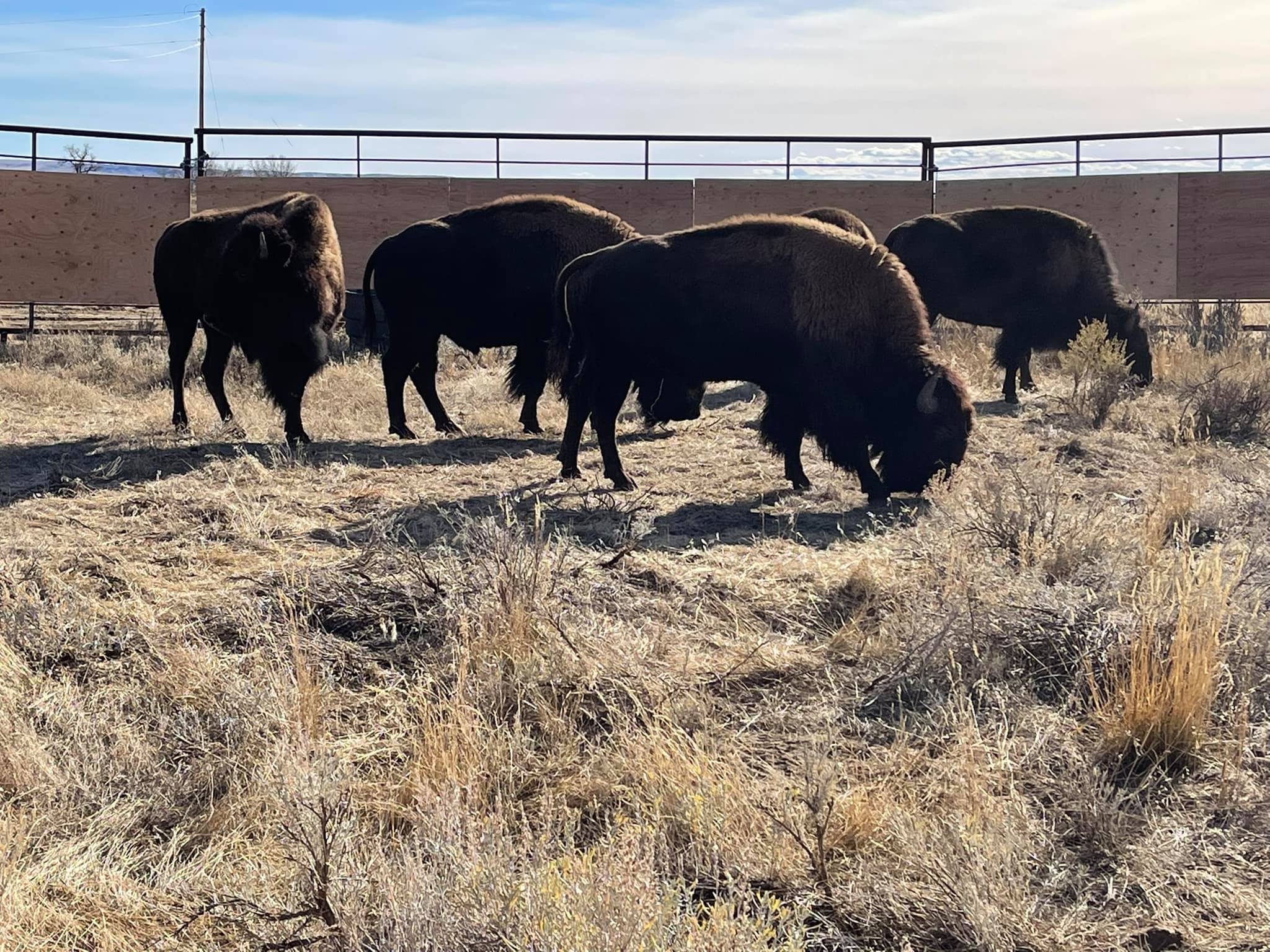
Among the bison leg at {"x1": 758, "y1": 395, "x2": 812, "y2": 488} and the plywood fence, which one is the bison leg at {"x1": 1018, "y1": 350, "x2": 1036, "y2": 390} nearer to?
the bison leg at {"x1": 758, "y1": 395, "x2": 812, "y2": 488}

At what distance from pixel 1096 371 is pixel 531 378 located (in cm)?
513

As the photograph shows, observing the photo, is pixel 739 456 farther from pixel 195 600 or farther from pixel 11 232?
pixel 11 232

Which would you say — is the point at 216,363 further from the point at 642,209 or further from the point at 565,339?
the point at 642,209

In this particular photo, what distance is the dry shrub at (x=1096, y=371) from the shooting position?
33.5 ft

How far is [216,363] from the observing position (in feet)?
33.6

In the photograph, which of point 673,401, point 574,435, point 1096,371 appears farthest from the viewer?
point 1096,371

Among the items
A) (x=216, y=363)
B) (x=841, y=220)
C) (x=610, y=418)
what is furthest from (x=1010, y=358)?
(x=216, y=363)

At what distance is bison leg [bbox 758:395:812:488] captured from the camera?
26.0 ft

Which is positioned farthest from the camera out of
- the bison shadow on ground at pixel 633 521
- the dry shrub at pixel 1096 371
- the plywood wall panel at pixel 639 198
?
the plywood wall panel at pixel 639 198

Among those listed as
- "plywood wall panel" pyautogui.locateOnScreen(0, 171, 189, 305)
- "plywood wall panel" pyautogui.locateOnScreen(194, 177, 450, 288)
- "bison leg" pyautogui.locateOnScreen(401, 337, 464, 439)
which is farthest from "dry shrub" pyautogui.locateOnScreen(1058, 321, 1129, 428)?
"plywood wall panel" pyautogui.locateOnScreen(0, 171, 189, 305)

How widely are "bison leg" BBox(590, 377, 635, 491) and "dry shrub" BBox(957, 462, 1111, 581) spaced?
8.00 feet

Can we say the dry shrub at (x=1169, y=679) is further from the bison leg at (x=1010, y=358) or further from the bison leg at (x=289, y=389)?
the bison leg at (x=1010, y=358)


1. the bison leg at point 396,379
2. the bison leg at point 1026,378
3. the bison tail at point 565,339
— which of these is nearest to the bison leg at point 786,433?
the bison tail at point 565,339

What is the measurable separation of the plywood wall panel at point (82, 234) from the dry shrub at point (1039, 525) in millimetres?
15045
